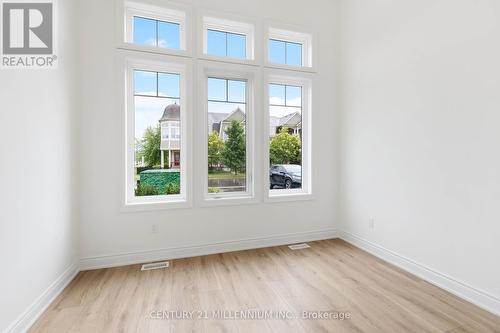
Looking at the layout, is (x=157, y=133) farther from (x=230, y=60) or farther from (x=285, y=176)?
(x=285, y=176)

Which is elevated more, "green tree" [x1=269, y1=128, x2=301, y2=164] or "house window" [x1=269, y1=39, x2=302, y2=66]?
"house window" [x1=269, y1=39, x2=302, y2=66]

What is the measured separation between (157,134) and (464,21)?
3.10 meters

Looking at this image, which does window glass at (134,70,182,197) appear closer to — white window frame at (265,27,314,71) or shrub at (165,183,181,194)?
shrub at (165,183,181,194)

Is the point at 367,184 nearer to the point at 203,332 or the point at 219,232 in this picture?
the point at 219,232

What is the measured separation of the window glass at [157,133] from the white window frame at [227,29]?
495 millimetres

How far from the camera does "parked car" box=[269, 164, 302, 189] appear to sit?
3.34 m

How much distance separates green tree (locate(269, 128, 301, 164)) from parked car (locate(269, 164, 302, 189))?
0.07 meters

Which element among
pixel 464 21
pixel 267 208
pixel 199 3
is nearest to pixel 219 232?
pixel 267 208

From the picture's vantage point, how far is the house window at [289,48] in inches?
128

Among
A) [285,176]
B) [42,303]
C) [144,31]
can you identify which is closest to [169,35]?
[144,31]

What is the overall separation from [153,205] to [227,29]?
2313 millimetres

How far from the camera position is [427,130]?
2.31 meters

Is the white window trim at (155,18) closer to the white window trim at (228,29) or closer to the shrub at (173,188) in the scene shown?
the white window trim at (228,29)

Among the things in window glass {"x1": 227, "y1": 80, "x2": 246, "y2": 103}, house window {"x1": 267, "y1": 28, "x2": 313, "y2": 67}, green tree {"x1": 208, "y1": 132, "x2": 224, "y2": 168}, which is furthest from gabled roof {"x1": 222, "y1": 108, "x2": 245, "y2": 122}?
house window {"x1": 267, "y1": 28, "x2": 313, "y2": 67}
